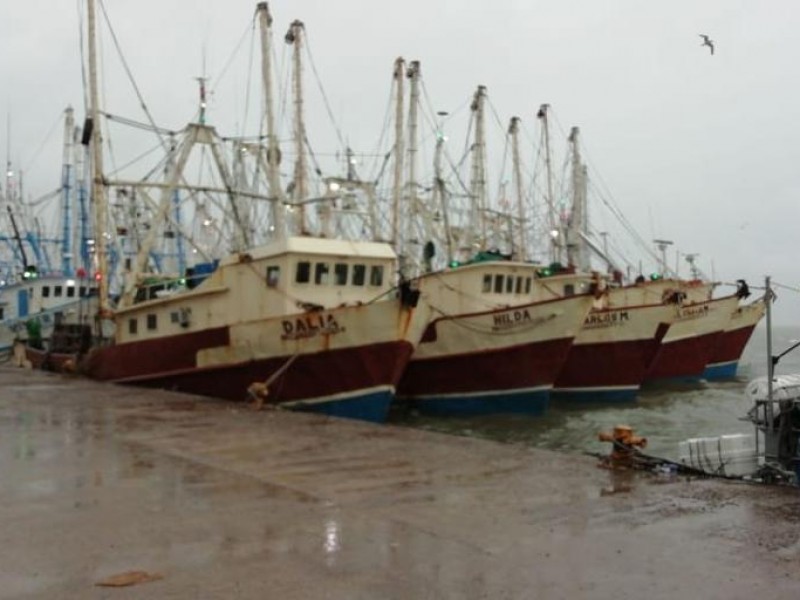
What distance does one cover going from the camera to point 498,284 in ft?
74.4

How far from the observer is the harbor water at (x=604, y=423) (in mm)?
17484

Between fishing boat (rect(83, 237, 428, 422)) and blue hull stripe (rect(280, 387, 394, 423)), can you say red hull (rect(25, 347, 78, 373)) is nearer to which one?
fishing boat (rect(83, 237, 428, 422))

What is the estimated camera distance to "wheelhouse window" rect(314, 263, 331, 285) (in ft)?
57.5

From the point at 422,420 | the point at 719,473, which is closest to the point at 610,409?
the point at 422,420

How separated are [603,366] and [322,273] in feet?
34.5

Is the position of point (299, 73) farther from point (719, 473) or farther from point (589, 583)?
point (589, 583)

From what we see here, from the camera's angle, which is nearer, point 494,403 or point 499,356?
point 499,356

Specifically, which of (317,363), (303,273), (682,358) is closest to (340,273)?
(303,273)

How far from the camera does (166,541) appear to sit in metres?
5.76

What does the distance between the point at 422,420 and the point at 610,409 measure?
582cm

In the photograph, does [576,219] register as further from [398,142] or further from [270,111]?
[270,111]

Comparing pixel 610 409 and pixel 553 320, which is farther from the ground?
pixel 553 320

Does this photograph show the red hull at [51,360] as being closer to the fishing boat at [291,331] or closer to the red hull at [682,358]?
the fishing boat at [291,331]

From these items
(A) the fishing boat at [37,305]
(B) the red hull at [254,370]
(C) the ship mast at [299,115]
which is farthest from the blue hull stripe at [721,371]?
(A) the fishing boat at [37,305]
